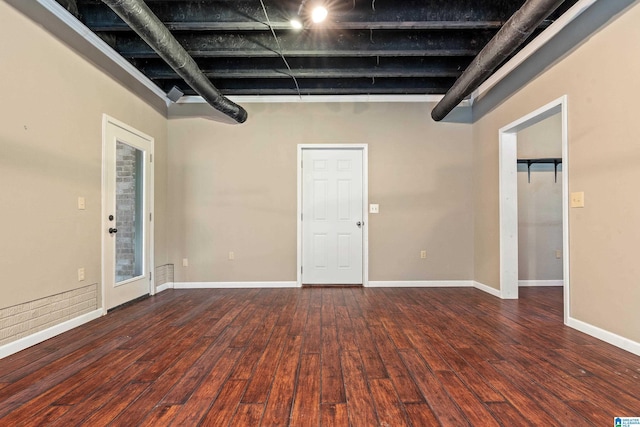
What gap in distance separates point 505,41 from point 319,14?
1.56 m

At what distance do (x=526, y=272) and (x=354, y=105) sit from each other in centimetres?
349

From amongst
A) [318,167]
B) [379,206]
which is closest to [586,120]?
[379,206]

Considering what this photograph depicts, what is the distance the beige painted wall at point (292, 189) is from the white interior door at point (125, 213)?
587 mm

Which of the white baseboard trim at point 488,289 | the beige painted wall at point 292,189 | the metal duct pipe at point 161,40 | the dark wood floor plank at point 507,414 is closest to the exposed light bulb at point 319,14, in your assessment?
the metal duct pipe at point 161,40

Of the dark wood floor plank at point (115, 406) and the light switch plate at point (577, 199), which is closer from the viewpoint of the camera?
the dark wood floor plank at point (115, 406)

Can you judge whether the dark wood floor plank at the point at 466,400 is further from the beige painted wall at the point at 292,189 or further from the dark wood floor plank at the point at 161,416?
the beige painted wall at the point at 292,189

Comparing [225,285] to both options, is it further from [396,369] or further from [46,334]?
[396,369]

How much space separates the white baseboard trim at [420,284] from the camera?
4.75m

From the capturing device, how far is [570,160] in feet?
9.69

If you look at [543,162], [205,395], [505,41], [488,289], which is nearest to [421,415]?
[205,395]

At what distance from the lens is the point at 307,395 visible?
5.98 feet

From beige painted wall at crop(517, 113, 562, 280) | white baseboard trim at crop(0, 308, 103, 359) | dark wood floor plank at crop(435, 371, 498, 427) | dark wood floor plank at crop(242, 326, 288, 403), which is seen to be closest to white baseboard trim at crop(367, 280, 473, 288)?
beige painted wall at crop(517, 113, 562, 280)

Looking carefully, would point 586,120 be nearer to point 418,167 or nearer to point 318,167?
point 418,167

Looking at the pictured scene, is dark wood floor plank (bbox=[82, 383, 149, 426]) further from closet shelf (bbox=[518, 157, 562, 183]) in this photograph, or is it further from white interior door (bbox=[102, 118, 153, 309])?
closet shelf (bbox=[518, 157, 562, 183])
